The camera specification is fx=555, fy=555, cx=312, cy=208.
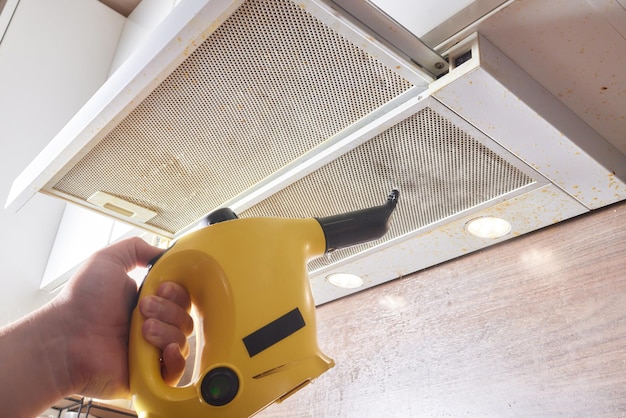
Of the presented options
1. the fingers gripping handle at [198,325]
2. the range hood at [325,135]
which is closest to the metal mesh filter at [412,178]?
the range hood at [325,135]

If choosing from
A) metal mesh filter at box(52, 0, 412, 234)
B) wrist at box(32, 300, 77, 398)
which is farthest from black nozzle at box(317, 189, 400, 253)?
wrist at box(32, 300, 77, 398)

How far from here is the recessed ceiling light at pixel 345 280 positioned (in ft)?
3.62

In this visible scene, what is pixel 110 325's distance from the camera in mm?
701

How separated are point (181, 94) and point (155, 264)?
235mm

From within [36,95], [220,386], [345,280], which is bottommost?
[220,386]

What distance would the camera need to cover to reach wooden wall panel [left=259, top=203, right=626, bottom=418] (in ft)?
2.58

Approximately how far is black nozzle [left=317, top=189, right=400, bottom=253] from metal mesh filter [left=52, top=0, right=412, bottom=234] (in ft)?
0.42

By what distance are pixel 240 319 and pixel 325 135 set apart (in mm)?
307

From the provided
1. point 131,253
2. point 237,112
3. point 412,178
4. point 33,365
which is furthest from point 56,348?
point 412,178

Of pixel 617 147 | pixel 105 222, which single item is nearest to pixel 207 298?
pixel 617 147

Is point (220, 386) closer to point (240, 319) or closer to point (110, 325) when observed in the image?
point (240, 319)

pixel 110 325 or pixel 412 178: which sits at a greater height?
pixel 412 178

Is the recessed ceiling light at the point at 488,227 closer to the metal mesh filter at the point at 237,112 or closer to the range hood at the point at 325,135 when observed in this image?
the range hood at the point at 325,135

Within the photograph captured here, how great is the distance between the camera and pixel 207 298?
649 millimetres
